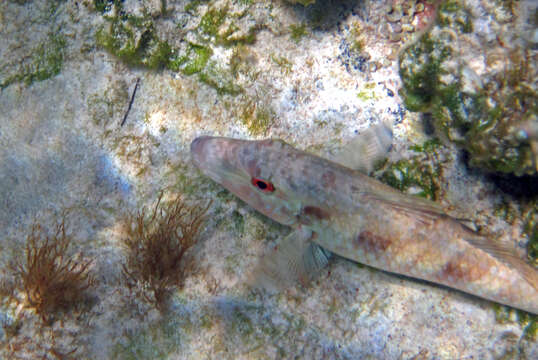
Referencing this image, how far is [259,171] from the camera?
2877mm

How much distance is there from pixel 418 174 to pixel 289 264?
5.22 feet

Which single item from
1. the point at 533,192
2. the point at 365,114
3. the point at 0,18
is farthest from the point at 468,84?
the point at 0,18

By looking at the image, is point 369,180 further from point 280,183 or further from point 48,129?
point 48,129

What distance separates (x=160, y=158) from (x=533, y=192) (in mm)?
3820

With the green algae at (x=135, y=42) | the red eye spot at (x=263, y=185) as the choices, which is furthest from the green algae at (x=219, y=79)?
the red eye spot at (x=263, y=185)

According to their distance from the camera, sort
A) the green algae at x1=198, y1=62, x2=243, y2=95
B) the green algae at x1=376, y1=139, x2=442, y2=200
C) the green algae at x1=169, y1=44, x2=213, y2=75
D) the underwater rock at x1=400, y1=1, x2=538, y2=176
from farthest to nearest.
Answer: the green algae at x1=169, y1=44, x2=213, y2=75 < the green algae at x1=198, y1=62, x2=243, y2=95 < the green algae at x1=376, y1=139, x2=442, y2=200 < the underwater rock at x1=400, y1=1, x2=538, y2=176

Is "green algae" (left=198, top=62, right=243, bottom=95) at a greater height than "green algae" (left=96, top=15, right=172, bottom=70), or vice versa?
"green algae" (left=96, top=15, right=172, bottom=70)

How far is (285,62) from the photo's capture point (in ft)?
12.5

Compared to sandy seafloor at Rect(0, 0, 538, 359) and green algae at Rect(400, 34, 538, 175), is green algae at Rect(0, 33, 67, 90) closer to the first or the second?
sandy seafloor at Rect(0, 0, 538, 359)

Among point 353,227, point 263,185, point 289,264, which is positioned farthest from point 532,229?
point 263,185

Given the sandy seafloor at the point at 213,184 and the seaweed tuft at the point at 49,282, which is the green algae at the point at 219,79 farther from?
the seaweed tuft at the point at 49,282

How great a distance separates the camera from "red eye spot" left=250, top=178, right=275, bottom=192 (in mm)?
2889

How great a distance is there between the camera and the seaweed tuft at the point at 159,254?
9.92 feet

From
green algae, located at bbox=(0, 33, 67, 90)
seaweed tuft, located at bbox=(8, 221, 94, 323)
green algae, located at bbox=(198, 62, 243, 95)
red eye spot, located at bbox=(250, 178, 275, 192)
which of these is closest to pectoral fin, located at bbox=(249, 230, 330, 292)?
red eye spot, located at bbox=(250, 178, 275, 192)
